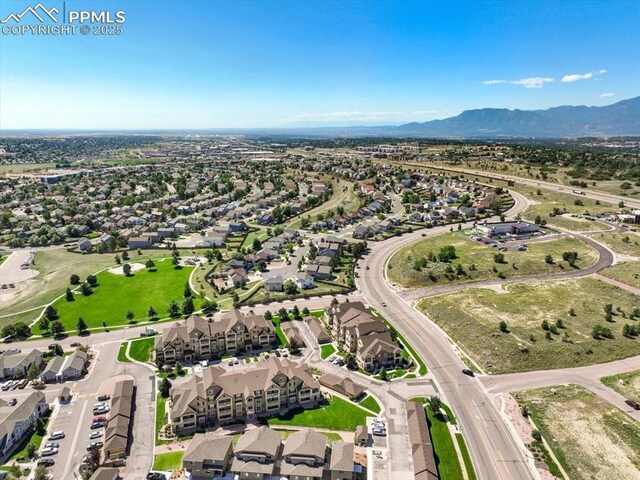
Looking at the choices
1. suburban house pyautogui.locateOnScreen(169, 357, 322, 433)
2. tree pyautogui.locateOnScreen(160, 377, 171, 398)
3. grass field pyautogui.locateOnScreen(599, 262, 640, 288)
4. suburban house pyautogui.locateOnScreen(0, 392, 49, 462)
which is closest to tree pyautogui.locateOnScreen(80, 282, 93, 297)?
suburban house pyautogui.locateOnScreen(0, 392, 49, 462)

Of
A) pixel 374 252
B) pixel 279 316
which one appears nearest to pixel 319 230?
pixel 374 252

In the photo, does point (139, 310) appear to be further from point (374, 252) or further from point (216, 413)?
point (374, 252)

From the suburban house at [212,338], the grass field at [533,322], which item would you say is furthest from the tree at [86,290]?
the grass field at [533,322]

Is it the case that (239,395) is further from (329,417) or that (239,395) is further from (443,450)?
(443,450)

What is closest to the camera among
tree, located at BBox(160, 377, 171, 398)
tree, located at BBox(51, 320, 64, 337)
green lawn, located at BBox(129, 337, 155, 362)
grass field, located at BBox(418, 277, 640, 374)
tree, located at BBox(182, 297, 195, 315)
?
tree, located at BBox(160, 377, 171, 398)

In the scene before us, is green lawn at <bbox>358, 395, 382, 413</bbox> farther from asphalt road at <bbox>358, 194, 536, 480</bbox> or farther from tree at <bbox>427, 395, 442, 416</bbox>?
asphalt road at <bbox>358, 194, 536, 480</bbox>

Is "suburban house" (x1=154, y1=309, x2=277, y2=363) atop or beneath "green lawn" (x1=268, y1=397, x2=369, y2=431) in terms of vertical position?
atop

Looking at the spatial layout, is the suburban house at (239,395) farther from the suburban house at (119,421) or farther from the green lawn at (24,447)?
the green lawn at (24,447)
